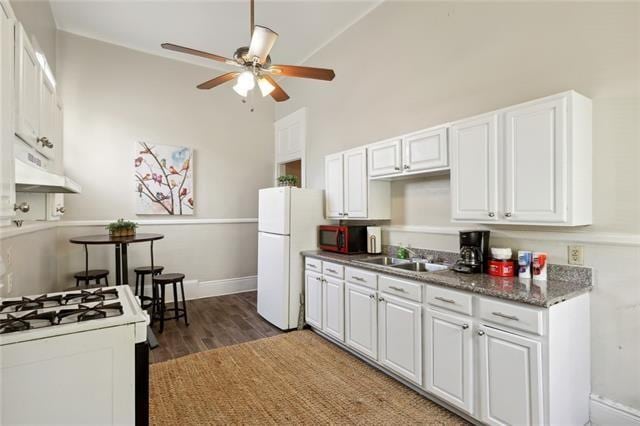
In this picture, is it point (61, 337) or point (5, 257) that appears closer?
point (61, 337)

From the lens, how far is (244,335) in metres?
3.64

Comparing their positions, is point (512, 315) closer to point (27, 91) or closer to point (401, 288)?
point (401, 288)

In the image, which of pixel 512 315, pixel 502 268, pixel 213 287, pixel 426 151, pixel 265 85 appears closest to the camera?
pixel 512 315

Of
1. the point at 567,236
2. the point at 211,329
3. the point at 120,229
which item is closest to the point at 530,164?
the point at 567,236

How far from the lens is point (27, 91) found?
1509 millimetres

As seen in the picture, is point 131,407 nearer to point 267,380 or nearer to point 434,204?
point 267,380

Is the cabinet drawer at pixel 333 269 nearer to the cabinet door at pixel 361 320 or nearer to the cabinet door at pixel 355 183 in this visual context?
the cabinet door at pixel 361 320

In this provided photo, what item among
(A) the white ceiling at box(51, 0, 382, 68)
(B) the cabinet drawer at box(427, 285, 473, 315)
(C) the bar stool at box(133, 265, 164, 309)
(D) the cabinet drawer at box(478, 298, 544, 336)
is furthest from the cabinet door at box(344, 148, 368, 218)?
(C) the bar stool at box(133, 265, 164, 309)

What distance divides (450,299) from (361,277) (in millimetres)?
916

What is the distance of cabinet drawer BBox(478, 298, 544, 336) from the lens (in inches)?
67.9

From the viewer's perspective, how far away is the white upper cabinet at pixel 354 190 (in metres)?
3.36

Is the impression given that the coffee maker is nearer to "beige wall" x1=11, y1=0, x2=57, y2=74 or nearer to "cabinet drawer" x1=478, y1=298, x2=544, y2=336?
"cabinet drawer" x1=478, y1=298, x2=544, y2=336

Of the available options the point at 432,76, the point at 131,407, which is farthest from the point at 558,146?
the point at 131,407

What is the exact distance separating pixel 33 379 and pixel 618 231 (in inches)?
118
